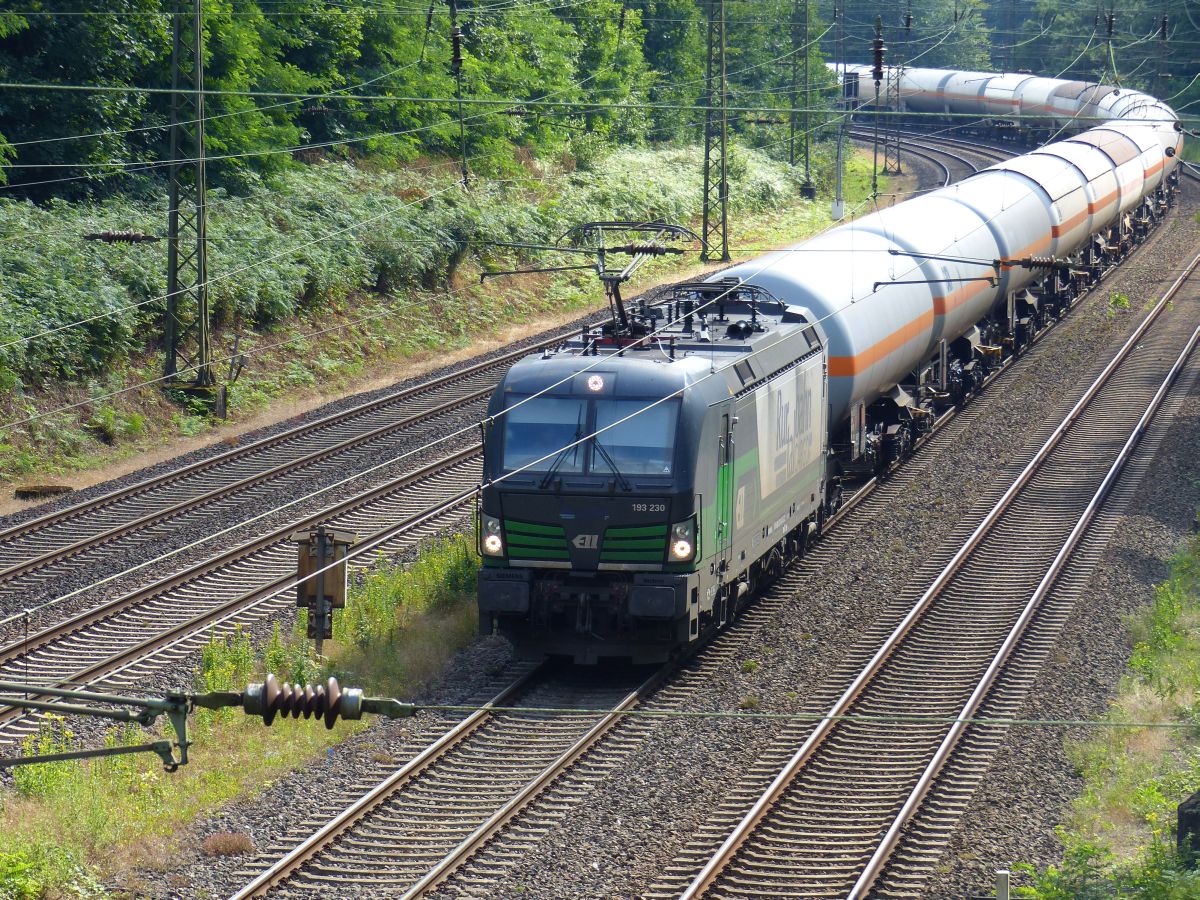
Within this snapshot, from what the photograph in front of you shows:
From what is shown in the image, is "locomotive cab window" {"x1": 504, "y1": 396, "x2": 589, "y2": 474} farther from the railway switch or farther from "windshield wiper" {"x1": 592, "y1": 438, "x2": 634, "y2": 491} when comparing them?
the railway switch

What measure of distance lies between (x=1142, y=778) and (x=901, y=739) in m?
2.50

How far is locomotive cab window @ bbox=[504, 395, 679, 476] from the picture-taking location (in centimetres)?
1592

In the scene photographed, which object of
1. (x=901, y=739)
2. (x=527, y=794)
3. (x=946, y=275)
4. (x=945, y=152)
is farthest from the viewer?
(x=945, y=152)

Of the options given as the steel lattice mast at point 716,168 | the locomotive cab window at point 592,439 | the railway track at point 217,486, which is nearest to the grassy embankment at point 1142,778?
the locomotive cab window at point 592,439

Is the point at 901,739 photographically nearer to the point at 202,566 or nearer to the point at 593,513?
the point at 593,513

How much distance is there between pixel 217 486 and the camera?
25109 millimetres

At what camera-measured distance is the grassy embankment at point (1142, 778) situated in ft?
35.5

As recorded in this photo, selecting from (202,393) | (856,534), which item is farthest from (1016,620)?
(202,393)

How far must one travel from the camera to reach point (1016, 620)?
18.4 metres

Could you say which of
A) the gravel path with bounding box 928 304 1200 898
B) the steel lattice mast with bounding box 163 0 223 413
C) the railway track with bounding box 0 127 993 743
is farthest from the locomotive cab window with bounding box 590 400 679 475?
the steel lattice mast with bounding box 163 0 223 413

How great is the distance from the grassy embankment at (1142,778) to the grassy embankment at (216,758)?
6462 millimetres

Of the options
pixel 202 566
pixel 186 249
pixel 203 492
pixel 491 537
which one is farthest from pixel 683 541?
pixel 186 249

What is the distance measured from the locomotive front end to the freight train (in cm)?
2

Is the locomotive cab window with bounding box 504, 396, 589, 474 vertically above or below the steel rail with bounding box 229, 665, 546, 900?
above
